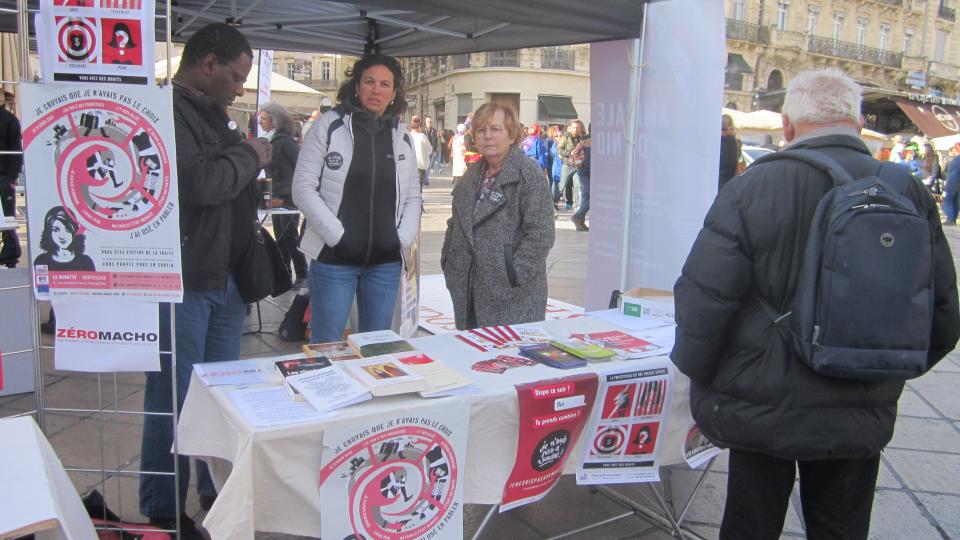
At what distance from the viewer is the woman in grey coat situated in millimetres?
3047

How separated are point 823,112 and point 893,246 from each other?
0.40 meters

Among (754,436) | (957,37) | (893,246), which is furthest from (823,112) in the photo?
(957,37)

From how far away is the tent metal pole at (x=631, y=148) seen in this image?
3.51 metres

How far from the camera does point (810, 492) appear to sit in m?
1.93

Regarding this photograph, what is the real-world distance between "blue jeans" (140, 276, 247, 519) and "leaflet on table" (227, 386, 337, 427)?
49cm

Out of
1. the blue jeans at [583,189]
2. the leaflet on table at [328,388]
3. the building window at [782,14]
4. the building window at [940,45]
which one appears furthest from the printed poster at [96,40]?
the building window at [940,45]

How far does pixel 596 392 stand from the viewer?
220 cm

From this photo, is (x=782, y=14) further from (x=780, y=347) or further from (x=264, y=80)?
(x=780, y=347)

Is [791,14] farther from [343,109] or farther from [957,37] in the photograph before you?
[343,109]

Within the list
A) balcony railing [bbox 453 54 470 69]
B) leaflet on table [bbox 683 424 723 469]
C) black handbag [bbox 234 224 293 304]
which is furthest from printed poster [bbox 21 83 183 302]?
balcony railing [bbox 453 54 470 69]

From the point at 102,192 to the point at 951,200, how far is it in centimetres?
1582

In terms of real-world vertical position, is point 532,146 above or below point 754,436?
above

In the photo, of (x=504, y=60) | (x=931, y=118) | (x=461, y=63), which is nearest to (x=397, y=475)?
(x=931, y=118)

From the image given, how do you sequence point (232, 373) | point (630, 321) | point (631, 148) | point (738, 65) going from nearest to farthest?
point (232, 373) → point (630, 321) → point (631, 148) → point (738, 65)
